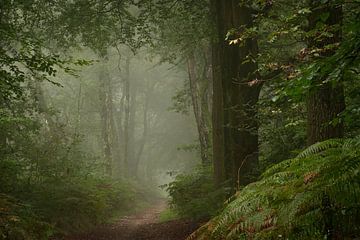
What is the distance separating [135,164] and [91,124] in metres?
6.80

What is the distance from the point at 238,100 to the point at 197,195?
5182mm

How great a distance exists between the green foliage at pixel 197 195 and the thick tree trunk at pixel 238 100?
3.27 feet

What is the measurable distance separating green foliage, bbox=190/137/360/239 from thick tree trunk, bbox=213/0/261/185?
5186 mm

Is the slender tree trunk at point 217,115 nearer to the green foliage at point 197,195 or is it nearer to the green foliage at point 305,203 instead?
the green foliage at point 197,195

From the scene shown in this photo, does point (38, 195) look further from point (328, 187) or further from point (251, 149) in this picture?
point (328, 187)

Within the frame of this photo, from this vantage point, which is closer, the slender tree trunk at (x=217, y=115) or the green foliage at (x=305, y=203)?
the green foliage at (x=305, y=203)

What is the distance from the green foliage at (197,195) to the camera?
40.3 feet

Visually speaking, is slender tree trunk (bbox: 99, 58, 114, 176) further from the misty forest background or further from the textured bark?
the textured bark

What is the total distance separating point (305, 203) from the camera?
405 cm

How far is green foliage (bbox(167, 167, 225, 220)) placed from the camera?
40.3 ft

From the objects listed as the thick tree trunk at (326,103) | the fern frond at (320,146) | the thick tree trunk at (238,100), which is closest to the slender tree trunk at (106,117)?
the thick tree trunk at (238,100)

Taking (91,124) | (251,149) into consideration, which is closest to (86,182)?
(251,149)

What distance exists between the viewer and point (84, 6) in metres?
14.0

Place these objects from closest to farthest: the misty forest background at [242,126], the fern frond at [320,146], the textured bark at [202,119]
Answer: the misty forest background at [242,126] → the fern frond at [320,146] → the textured bark at [202,119]
